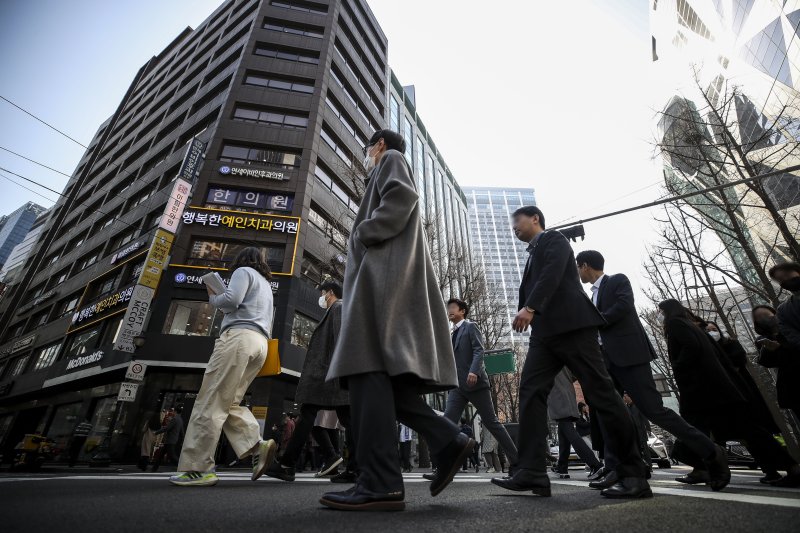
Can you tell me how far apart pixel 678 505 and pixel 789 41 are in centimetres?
2088

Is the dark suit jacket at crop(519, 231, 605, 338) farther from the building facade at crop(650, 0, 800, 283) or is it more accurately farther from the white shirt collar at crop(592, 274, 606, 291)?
the building facade at crop(650, 0, 800, 283)

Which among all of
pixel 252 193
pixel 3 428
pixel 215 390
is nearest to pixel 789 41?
pixel 215 390

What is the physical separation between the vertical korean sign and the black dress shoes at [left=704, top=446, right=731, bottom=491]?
53.6 ft

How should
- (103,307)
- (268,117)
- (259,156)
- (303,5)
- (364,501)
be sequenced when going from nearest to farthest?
1. (364,501)
2. (103,307)
3. (259,156)
4. (268,117)
5. (303,5)

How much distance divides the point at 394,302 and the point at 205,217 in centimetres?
1936

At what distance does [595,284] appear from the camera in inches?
161

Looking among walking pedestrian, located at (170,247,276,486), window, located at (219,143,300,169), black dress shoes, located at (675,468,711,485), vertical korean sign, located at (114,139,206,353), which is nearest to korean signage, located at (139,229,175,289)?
vertical korean sign, located at (114,139,206,353)

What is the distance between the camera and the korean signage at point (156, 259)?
1588 centimetres

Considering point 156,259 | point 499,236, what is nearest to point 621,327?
point 156,259

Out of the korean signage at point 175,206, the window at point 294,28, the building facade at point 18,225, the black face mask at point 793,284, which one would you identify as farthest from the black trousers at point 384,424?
the building facade at point 18,225

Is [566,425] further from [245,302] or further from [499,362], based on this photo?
[499,362]

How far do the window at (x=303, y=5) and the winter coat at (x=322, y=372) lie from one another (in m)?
31.9

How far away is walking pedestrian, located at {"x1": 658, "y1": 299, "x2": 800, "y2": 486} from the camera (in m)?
3.15

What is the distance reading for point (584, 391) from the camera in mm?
2504
